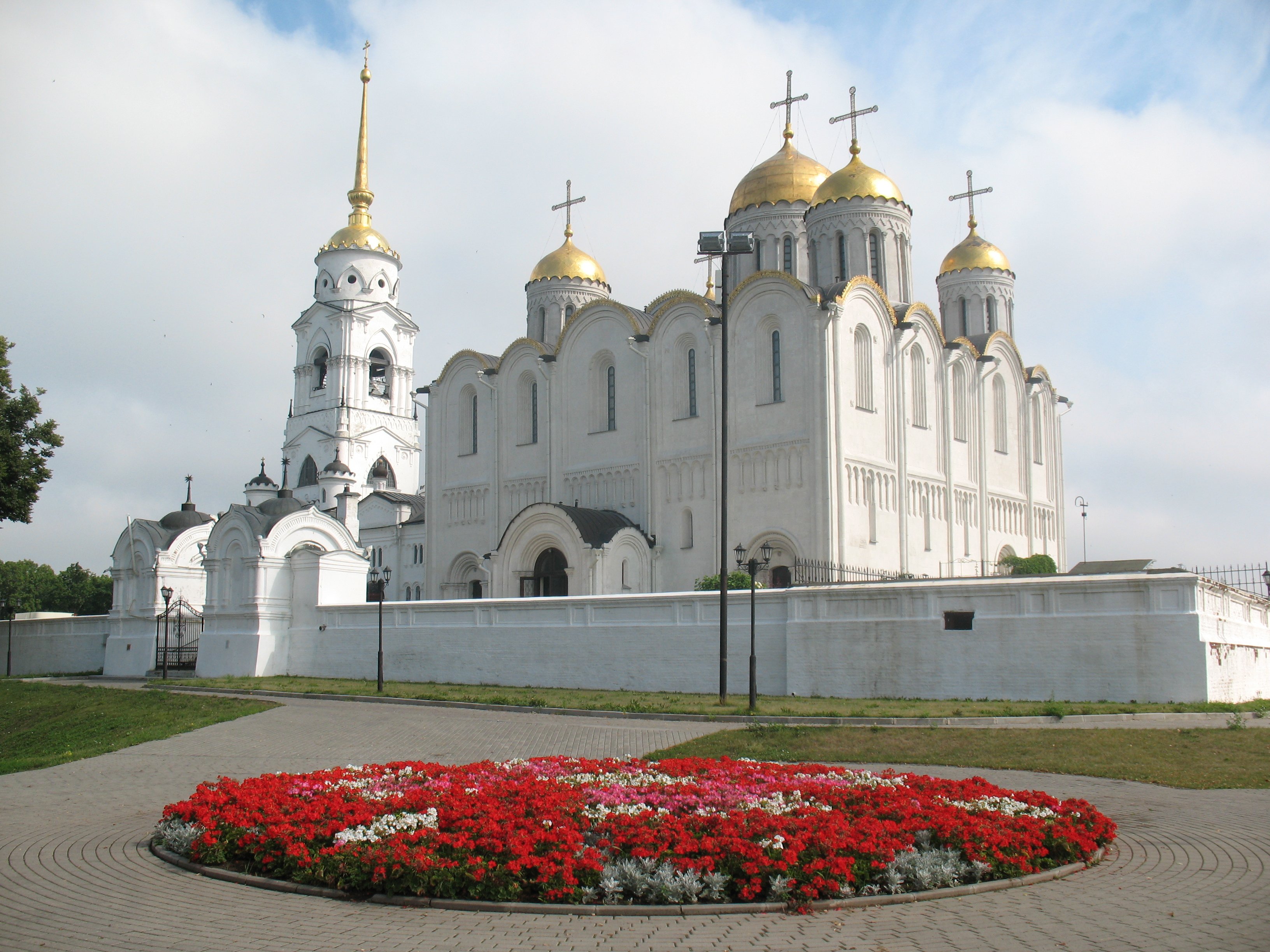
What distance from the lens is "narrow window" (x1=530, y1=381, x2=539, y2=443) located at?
39406 mm

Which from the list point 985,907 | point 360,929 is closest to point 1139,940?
point 985,907

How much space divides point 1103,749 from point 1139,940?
7.38 meters

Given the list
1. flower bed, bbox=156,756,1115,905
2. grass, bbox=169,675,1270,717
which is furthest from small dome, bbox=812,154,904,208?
flower bed, bbox=156,756,1115,905

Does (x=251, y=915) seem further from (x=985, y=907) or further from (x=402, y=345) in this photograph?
(x=402, y=345)

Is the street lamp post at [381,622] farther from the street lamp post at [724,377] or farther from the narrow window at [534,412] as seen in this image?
the narrow window at [534,412]

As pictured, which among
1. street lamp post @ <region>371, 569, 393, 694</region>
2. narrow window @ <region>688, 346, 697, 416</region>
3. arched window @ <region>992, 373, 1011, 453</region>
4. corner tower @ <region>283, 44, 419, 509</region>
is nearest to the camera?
street lamp post @ <region>371, 569, 393, 694</region>

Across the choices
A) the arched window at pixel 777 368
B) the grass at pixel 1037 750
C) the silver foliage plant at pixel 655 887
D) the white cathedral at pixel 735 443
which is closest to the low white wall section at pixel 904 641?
the grass at pixel 1037 750

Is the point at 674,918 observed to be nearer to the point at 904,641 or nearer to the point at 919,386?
the point at 904,641

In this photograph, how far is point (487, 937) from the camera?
20.1 feet

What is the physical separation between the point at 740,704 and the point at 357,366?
4661cm

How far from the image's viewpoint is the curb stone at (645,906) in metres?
6.60

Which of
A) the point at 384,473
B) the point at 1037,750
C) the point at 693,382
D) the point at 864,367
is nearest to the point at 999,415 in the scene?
the point at 864,367

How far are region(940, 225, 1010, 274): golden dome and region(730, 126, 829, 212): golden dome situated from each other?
773 centimetres

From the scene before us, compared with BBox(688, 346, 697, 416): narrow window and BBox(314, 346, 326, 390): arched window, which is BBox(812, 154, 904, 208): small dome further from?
BBox(314, 346, 326, 390): arched window
